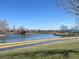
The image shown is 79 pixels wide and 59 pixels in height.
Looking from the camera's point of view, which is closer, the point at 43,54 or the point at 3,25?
the point at 43,54

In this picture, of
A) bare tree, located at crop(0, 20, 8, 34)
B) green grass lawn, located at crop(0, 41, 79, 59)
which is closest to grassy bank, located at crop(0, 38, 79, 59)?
green grass lawn, located at crop(0, 41, 79, 59)

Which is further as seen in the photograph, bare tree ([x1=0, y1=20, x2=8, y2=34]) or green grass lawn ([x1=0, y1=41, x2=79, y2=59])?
bare tree ([x1=0, y1=20, x2=8, y2=34])

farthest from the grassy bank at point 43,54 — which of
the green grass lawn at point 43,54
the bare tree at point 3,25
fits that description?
the bare tree at point 3,25

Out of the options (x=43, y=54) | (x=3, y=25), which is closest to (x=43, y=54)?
(x=43, y=54)

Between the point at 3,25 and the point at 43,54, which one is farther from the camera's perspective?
the point at 3,25

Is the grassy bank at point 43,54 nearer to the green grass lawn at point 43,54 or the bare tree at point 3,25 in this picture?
the green grass lawn at point 43,54

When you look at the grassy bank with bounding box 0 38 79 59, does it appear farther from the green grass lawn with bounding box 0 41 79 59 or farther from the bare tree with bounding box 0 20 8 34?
the bare tree with bounding box 0 20 8 34

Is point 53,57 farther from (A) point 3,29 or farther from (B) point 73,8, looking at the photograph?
(A) point 3,29

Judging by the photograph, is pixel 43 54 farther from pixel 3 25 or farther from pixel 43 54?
pixel 3 25

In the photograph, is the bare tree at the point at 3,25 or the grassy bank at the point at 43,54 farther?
the bare tree at the point at 3,25

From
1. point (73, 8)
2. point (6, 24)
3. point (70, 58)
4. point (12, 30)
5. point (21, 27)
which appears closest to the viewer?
point (70, 58)

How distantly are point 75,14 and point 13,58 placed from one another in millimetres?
4309

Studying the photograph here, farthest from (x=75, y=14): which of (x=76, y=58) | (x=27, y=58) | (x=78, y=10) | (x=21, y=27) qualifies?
(x=21, y=27)

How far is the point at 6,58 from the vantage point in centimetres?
1139
